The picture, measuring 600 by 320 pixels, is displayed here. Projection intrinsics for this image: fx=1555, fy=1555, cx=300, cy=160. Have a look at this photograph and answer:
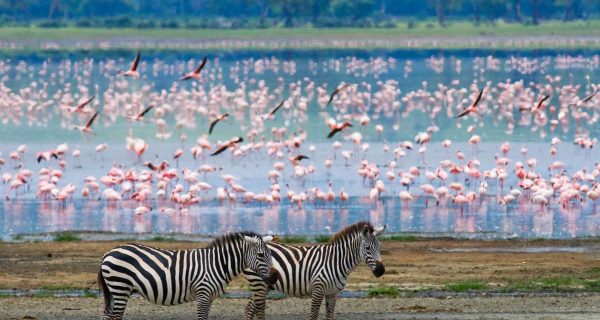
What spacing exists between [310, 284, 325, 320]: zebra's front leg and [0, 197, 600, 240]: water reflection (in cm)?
846

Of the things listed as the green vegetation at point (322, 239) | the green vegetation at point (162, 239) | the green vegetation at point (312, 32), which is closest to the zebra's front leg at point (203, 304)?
the green vegetation at point (322, 239)

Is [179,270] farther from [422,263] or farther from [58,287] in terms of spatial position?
[422,263]

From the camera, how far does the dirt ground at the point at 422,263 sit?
16.7 meters

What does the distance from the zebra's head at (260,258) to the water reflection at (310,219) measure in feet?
29.3

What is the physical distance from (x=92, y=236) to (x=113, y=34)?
2551 inches

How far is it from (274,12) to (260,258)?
87.4 meters

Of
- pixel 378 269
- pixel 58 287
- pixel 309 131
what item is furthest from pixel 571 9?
pixel 378 269

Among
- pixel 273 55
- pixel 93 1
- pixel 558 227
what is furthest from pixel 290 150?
pixel 93 1

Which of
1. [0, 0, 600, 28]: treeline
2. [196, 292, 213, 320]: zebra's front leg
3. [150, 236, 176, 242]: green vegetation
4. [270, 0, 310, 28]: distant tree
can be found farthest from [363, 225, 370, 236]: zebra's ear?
[270, 0, 310, 28]: distant tree

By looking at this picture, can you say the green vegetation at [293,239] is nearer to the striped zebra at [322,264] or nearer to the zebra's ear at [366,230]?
the striped zebra at [322,264]

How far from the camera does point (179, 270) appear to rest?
12766 mm

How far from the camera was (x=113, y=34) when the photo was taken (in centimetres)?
8512

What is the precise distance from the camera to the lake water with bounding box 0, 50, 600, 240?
23.6 metres

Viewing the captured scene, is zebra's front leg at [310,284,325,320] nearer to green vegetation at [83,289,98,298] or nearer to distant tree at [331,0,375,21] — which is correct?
green vegetation at [83,289,98,298]
